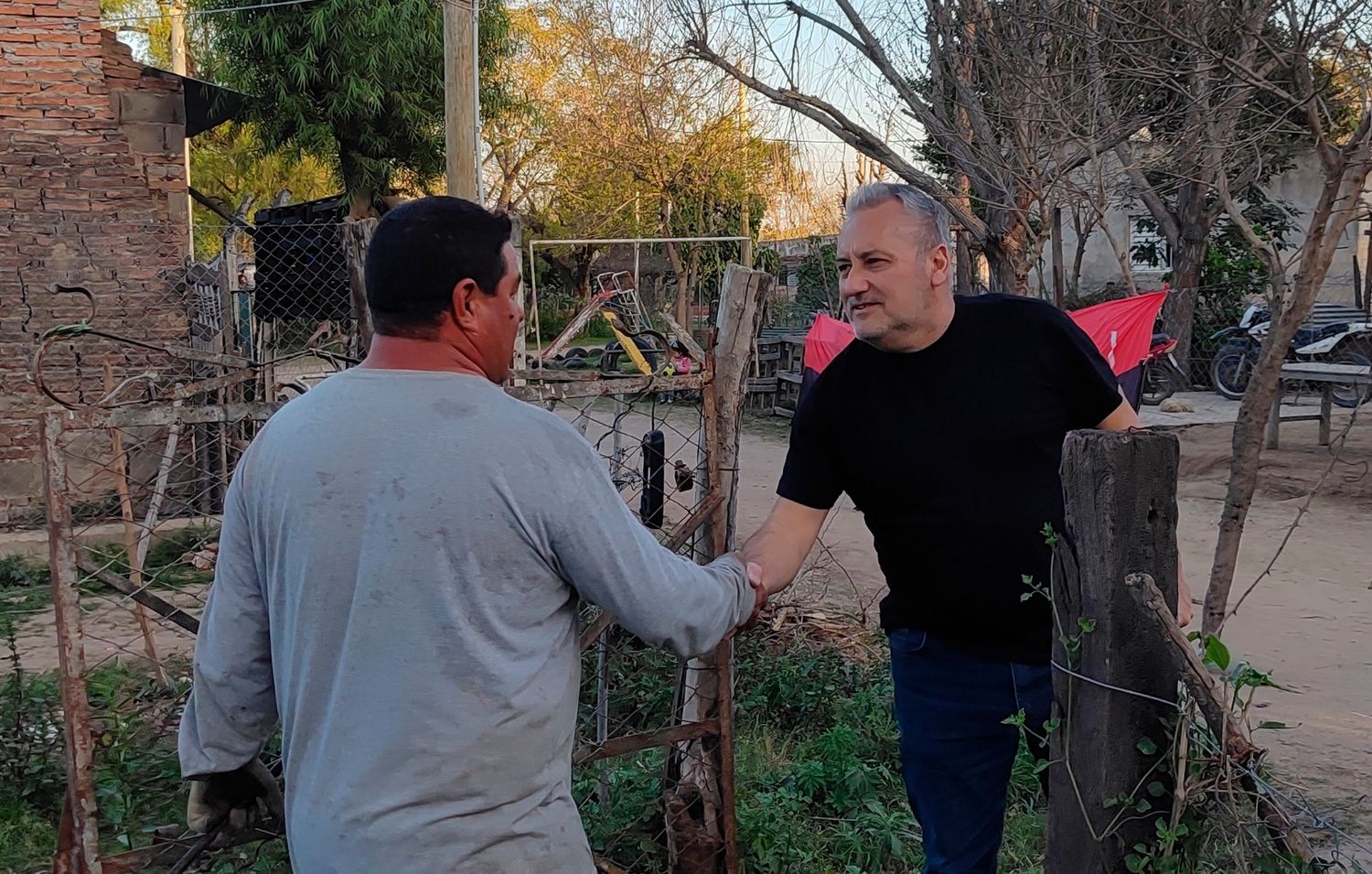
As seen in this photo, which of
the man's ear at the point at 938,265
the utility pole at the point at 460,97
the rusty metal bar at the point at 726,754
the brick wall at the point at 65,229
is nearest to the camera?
the man's ear at the point at 938,265

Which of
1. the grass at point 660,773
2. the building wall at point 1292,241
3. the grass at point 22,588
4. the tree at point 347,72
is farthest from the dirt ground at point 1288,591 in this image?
the tree at point 347,72

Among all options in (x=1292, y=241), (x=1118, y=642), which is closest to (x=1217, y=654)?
(x=1118, y=642)

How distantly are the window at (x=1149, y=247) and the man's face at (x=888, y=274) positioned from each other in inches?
737

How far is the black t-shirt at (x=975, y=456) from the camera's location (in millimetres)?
2527

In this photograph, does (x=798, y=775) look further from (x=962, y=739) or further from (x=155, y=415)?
(x=155, y=415)

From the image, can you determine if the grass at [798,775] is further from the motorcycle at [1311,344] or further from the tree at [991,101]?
the motorcycle at [1311,344]

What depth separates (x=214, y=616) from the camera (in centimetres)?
190

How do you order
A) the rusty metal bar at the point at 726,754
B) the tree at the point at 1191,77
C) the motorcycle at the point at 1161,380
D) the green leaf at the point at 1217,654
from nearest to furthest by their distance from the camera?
the green leaf at the point at 1217,654 → the rusty metal bar at the point at 726,754 → the tree at the point at 1191,77 → the motorcycle at the point at 1161,380

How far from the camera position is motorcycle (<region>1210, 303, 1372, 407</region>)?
14.2m

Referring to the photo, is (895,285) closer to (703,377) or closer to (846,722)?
(703,377)

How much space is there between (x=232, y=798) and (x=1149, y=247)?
21.2 metres

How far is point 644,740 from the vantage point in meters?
3.08

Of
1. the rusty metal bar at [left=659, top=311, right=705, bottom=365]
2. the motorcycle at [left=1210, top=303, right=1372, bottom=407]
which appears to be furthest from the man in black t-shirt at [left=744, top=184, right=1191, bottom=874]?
the motorcycle at [left=1210, top=303, right=1372, bottom=407]

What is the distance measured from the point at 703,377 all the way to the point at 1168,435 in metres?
1.52
